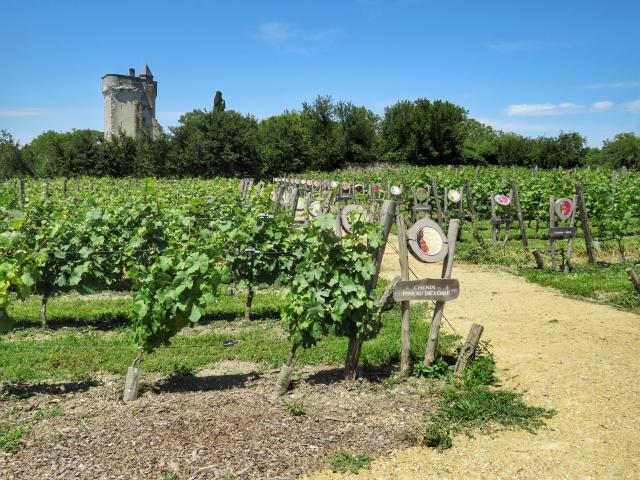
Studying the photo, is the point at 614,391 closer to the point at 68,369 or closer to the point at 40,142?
the point at 68,369

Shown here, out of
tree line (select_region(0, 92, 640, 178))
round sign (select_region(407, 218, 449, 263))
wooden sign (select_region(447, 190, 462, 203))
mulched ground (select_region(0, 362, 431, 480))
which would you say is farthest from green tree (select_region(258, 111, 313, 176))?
mulched ground (select_region(0, 362, 431, 480))

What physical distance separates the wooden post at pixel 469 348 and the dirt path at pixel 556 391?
45 cm

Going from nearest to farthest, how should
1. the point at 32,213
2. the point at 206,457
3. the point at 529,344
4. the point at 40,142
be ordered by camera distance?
the point at 206,457 → the point at 529,344 → the point at 32,213 → the point at 40,142

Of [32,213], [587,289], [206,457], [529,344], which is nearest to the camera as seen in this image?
[206,457]

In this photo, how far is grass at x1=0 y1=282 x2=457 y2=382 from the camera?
238 inches

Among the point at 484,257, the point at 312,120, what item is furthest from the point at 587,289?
the point at 312,120

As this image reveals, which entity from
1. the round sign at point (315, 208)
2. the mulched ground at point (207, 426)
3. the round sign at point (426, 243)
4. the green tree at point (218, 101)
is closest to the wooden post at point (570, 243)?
the round sign at point (315, 208)

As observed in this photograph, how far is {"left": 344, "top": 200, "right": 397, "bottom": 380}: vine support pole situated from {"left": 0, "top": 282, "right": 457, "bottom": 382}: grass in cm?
55

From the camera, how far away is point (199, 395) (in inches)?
203

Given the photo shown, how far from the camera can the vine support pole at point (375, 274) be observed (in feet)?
17.5

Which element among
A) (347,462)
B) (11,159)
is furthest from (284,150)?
(347,462)

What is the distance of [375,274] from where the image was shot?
5.30 metres

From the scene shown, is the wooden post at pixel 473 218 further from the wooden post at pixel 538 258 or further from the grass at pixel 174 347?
the grass at pixel 174 347

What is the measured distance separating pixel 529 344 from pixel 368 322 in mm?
2722
